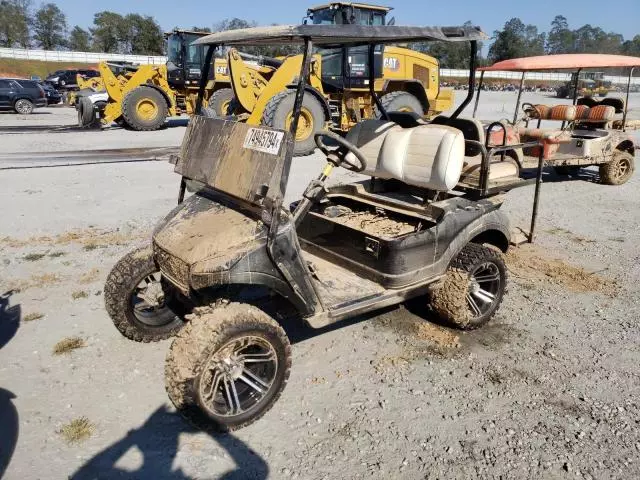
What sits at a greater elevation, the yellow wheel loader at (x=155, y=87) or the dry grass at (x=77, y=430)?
the yellow wheel loader at (x=155, y=87)

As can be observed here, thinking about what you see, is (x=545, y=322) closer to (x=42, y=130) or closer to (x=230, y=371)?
(x=230, y=371)

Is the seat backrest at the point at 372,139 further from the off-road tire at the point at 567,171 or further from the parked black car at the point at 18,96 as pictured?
the parked black car at the point at 18,96

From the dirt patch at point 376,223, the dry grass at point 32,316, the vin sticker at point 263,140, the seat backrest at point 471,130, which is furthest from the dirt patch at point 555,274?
the dry grass at point 32,316

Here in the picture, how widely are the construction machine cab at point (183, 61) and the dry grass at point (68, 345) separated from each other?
14218mm

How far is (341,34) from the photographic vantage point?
3.27 meters

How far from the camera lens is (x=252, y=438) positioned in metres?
3.08

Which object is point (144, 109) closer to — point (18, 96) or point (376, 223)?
point (18, 96)

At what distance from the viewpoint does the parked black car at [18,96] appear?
21750 millimetres

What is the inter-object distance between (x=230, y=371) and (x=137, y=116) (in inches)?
589

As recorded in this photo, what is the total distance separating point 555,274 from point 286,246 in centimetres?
367

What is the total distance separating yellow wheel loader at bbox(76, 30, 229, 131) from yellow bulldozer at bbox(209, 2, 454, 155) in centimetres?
256

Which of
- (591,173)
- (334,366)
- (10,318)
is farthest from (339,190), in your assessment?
(591,173)

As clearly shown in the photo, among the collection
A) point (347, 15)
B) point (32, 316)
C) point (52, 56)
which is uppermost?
point (52, 56)

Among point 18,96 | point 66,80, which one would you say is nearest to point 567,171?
point 18,96
